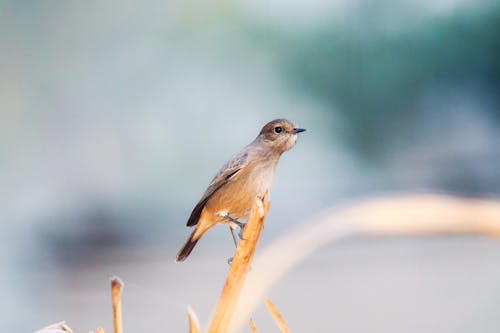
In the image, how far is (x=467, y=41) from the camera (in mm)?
1845

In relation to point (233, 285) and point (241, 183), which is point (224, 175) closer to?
point (241, 183)

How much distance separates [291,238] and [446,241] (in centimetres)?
158

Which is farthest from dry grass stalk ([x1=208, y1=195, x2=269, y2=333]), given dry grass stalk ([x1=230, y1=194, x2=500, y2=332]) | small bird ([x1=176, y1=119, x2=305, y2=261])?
small bird ([x1=176, y1=119, x2=305, y2=261])

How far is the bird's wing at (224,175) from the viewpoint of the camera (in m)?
0.82

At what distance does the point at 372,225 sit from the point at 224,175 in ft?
1.85

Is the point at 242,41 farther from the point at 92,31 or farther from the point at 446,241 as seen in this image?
the point at 446,241

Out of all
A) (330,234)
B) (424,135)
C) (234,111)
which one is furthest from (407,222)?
(424,135)

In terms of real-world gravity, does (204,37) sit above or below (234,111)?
above

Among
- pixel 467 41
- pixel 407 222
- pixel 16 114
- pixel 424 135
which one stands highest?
pixel 16 114

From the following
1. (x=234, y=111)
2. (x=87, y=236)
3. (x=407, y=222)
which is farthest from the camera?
(x=87, y=236)

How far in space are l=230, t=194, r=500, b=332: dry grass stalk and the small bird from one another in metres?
0.42

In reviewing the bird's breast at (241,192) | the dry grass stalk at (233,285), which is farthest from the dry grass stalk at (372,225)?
the bird's breast at (241,192)

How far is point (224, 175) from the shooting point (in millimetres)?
877

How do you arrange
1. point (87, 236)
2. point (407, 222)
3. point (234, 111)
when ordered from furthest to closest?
point (87, 236), point (234, 111), point (407, 222)
